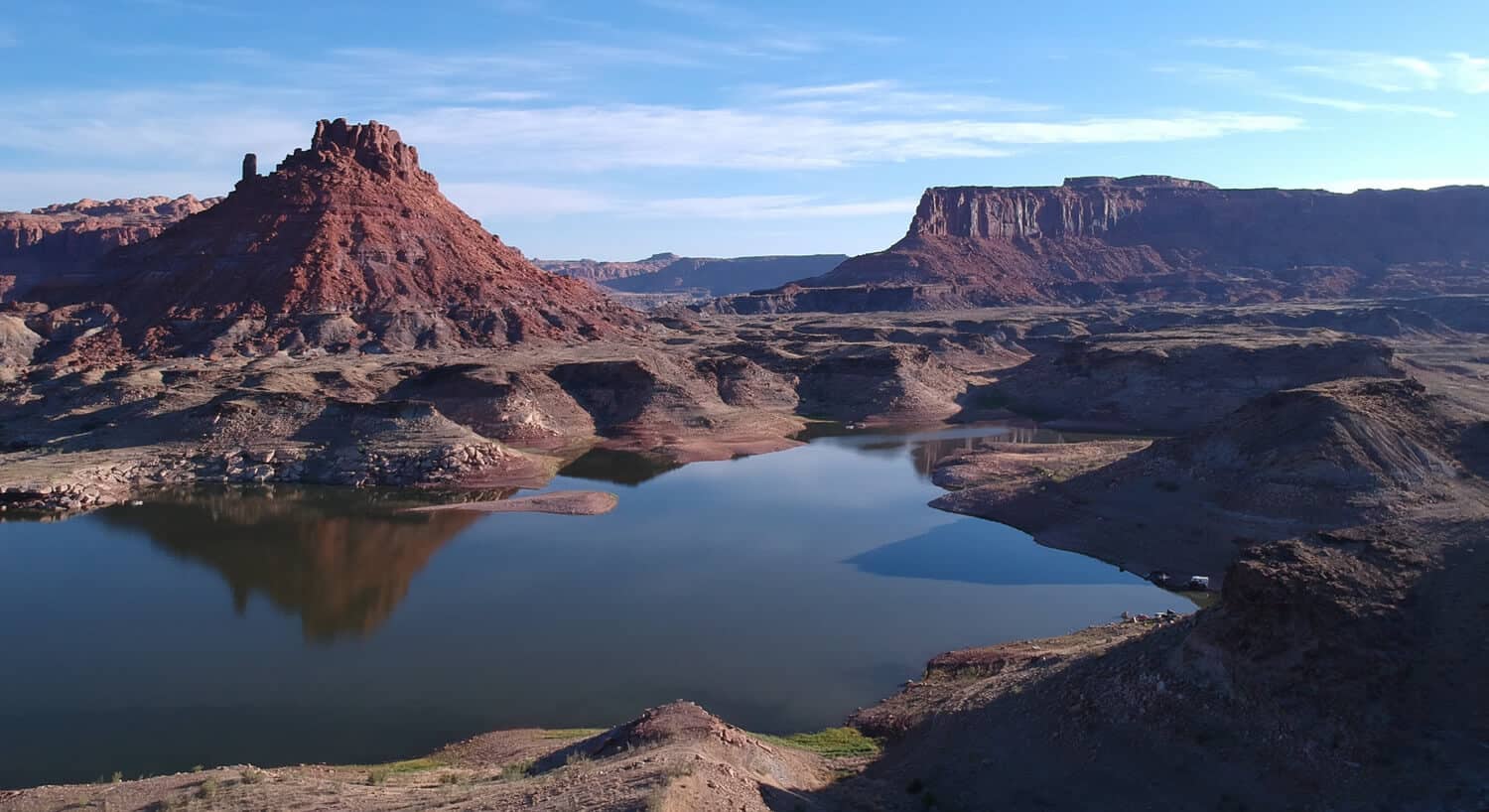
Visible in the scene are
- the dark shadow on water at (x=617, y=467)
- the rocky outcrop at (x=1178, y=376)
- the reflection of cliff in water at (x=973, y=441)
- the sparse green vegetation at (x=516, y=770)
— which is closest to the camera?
the sparse green vegetation at (x=516, y=770)

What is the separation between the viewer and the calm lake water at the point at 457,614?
25766mm

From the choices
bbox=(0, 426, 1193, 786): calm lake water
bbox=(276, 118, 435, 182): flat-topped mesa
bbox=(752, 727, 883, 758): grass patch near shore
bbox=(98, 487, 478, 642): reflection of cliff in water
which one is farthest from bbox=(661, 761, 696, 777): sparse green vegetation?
bbox=(276, 118, 435, 182): flat-topped mesa

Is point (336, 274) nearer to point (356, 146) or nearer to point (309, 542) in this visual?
point (356, 146)

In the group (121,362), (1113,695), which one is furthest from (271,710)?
(121,362)

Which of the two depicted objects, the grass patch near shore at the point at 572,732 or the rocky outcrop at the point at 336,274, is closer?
the grass patch near shore at the point at 572,732

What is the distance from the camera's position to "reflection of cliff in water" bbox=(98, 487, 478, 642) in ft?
117

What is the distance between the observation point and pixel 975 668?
2723 cm

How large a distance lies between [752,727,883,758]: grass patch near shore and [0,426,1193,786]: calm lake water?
4.57 feet

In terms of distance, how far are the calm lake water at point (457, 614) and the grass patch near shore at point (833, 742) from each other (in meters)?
Answer: 1.39

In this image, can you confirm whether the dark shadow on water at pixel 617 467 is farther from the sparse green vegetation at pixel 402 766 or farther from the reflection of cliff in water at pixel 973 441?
the sparse green vegetation at pixel 402 766

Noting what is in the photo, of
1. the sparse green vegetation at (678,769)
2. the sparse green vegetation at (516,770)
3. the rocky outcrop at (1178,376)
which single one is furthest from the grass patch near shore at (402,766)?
the rocky outcrop at (1178,376)

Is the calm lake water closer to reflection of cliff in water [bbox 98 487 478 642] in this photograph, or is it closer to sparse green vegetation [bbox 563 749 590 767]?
reflection of cliff in water [bbox 98 487 478 642]

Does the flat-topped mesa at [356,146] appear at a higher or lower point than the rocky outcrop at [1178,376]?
higher

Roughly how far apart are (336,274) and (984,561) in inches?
3009
